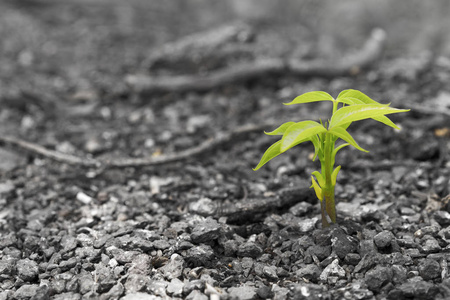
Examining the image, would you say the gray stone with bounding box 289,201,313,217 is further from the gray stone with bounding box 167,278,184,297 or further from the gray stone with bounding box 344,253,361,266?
the gray stone with bounding box 167,278,184,297

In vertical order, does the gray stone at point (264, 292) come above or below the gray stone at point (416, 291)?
above

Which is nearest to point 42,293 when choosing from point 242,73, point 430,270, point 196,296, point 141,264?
point 141,264

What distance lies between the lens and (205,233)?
231cm

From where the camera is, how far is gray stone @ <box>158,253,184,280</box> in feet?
6.88

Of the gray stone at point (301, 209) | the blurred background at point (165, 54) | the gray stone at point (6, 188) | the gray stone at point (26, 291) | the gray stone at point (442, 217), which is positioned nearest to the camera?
the gray stone at point (26, 291)

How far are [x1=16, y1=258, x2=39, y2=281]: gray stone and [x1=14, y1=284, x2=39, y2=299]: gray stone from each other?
74 mm

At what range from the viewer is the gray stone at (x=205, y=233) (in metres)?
2.30

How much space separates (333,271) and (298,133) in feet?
2.23

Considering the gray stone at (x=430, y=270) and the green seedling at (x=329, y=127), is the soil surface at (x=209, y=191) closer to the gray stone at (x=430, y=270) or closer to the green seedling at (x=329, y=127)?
the gray stone at (x=430, y=270)

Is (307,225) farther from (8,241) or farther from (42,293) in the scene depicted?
(8,241)

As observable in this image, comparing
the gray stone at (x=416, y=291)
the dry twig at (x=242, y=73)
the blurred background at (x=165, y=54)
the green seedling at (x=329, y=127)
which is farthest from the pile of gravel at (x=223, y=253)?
the dry twig at (x=242, y=73)

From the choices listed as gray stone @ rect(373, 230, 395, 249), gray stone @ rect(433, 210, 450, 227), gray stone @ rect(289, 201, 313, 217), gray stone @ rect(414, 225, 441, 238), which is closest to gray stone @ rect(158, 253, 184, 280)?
Answer: gray stone @ rect(289, 201, 313, 217)

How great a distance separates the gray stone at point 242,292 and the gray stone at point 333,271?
1.06 ft

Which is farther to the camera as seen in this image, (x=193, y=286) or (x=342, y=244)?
(x=342, y=244)
